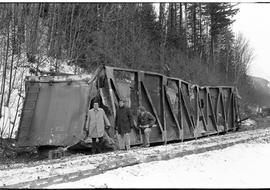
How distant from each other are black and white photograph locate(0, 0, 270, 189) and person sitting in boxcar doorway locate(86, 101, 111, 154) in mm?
30

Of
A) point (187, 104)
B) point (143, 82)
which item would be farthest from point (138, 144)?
point (187, 104)

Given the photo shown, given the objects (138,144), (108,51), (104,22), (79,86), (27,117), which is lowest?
(138,144)

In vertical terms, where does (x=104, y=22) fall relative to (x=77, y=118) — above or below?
above

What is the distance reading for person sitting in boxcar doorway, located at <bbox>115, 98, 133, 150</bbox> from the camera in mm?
12414

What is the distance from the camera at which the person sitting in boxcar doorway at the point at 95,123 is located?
1168 cm

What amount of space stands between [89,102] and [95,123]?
33.4 inches

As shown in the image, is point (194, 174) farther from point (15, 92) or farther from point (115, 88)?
point (15, 92)

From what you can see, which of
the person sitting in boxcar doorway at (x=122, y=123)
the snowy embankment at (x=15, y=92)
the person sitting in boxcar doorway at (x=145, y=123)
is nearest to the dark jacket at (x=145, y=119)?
the person sitting in boxcar doorway at (x=145, y=123)

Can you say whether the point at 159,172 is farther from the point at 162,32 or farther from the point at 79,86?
the point at 162,32

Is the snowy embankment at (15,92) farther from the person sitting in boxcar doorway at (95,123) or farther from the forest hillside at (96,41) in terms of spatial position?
the person sitting in boxcar doorway at (95,123)

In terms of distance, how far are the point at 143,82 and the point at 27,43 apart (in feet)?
32.1

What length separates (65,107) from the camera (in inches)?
485

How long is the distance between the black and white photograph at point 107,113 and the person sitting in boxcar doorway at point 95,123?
30 mm

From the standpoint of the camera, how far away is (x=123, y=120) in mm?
12383
